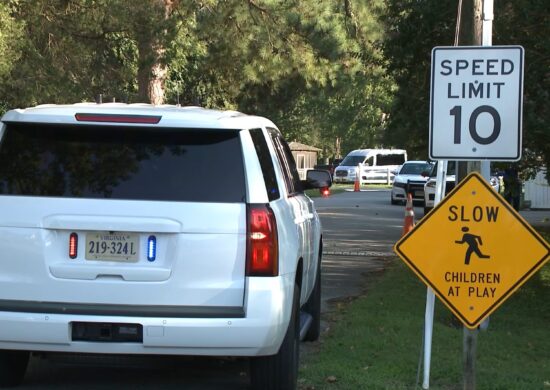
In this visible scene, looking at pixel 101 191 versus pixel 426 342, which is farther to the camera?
pixel 426 342

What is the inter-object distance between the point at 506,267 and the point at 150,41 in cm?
Result: 1454

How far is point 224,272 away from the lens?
558 cm

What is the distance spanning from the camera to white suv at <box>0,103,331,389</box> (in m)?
5.57

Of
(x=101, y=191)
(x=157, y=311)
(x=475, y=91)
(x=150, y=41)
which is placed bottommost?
(x=157, y=311)

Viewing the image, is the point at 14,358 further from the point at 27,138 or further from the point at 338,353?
the point at 338,353

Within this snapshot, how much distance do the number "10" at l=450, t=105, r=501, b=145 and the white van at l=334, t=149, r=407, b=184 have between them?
1841 inches

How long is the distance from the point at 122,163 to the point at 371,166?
4872 cm

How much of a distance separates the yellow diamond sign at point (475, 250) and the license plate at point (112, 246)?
5.89 feet

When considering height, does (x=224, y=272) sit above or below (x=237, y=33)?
below

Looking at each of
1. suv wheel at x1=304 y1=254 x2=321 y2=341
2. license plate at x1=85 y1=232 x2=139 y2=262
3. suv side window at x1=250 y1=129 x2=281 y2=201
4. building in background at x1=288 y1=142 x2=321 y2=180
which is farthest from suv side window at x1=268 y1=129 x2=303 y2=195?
building in background at x1=288 y1=142 x2=321 y2=180

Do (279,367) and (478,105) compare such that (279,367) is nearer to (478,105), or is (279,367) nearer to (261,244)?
(261,244)

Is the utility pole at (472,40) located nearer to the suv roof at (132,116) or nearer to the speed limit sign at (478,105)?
the speed limit sign at (478,105)

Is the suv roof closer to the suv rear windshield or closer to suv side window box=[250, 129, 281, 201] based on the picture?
the suv rear windshield

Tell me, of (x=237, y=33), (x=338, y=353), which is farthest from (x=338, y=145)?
(x=338, y=353)
